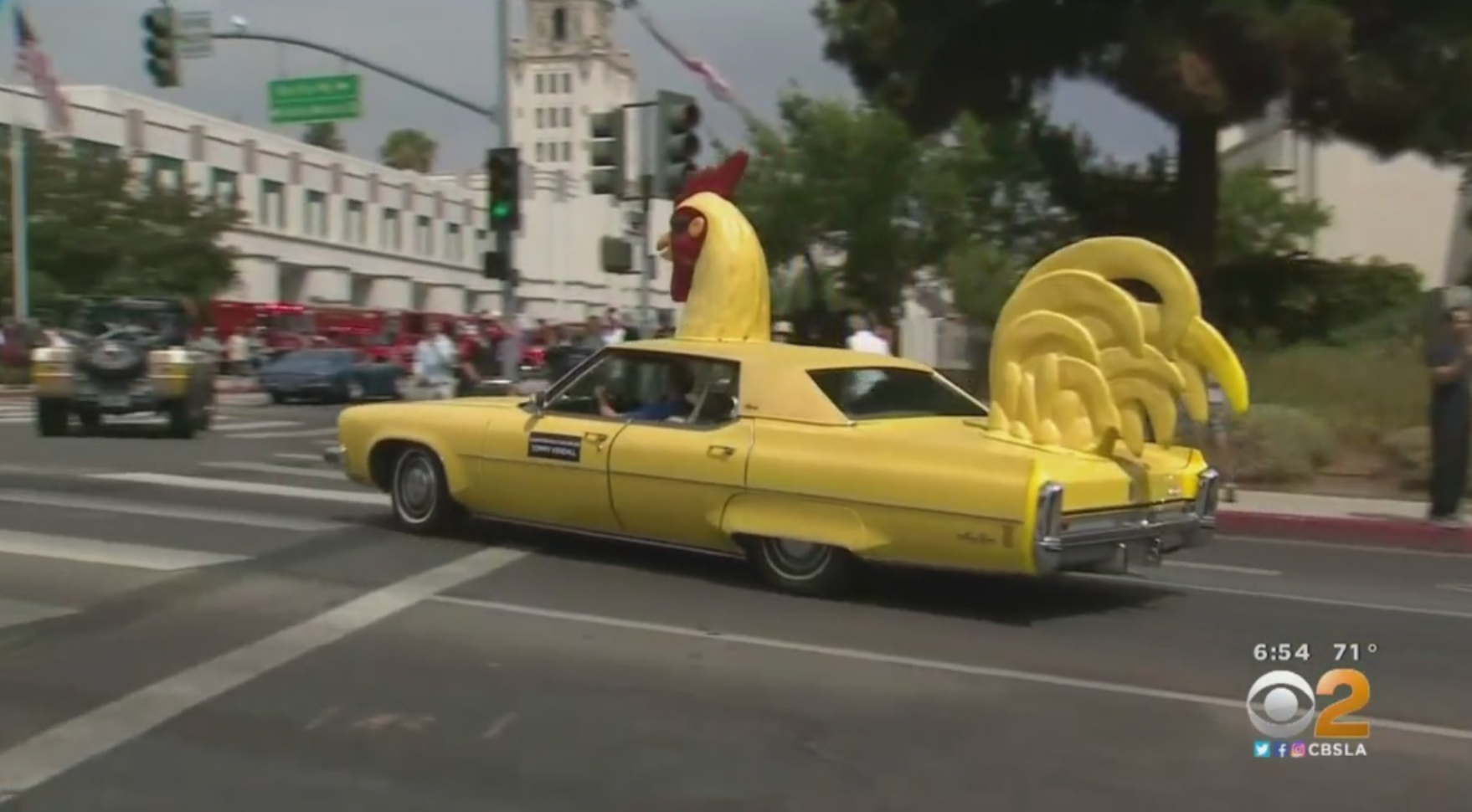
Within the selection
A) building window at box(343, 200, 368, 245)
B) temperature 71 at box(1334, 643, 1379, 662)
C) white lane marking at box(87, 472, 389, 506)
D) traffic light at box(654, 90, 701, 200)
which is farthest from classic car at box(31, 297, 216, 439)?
building window at box(343, 200, 368, 245)

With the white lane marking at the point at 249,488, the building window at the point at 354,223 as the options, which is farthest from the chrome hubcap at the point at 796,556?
the building window at the point at 354,223

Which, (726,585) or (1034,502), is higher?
(1034,502)

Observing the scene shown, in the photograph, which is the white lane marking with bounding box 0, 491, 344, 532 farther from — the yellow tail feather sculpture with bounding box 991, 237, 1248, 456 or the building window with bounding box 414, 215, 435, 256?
the building window with bounding box 414, 215, 435, 256

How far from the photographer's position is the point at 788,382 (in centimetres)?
912

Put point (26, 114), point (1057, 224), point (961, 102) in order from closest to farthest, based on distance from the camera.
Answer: point (961, 102) < point (1057, 224) < point (26, 114)

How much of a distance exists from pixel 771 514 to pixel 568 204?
7940 centimetres

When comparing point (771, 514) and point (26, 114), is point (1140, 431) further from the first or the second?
point (26, 114)

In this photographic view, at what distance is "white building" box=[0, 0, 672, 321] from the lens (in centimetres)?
Result: 5747

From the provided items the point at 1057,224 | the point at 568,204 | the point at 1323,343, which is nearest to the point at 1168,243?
the point at 1323,343

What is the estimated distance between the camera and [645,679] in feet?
23.4

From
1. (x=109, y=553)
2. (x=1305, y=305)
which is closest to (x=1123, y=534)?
(x=109, y=553)

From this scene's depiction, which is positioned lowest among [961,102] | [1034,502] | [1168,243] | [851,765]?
[851,765]

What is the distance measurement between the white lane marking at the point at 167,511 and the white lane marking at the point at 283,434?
7723 mm

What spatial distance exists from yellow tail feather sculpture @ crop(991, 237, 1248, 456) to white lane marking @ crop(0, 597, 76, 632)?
484 centimetres
